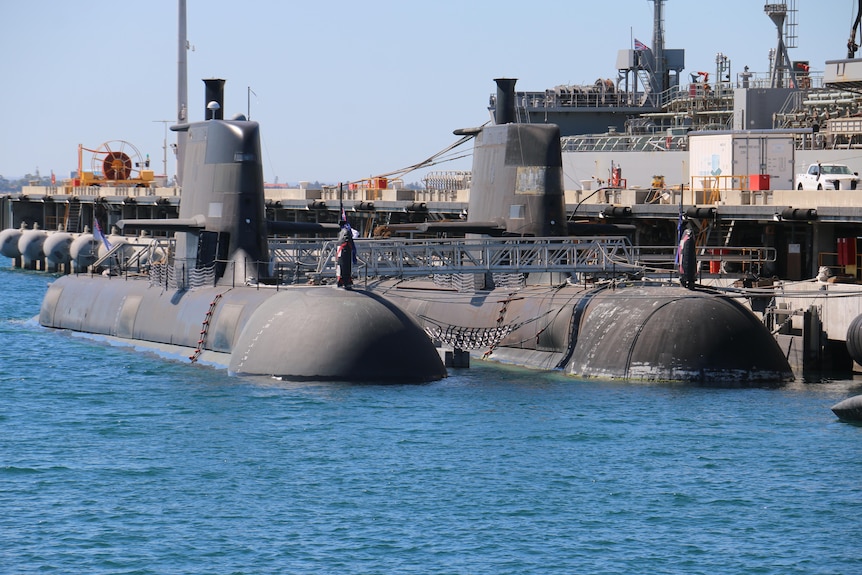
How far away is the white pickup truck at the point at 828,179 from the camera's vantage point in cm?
5462

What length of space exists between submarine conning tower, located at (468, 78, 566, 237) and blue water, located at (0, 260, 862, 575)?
24.8 ft

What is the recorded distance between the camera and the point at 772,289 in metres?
38.8

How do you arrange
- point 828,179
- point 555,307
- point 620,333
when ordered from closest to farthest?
point 620,333 → point 555,307 → point 828,179

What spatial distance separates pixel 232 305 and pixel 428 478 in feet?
47.7

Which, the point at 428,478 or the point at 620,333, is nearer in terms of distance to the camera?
the point at 428,478

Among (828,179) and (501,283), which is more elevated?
(828,179)

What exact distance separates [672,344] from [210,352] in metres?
12.8

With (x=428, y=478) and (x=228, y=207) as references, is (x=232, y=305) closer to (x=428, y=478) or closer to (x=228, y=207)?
(x=228, y=207)

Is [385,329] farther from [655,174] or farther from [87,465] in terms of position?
[655,174]

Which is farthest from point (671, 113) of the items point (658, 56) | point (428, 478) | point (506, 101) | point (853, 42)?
point (428, 478)

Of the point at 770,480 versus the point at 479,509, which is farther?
the point at 770,480

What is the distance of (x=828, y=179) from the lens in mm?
54906

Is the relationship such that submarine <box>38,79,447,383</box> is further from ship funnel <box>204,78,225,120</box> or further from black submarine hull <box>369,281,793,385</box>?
black submarine hull <box>369,281,793,385</box>

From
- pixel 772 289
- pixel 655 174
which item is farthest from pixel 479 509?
pixel 655 174
